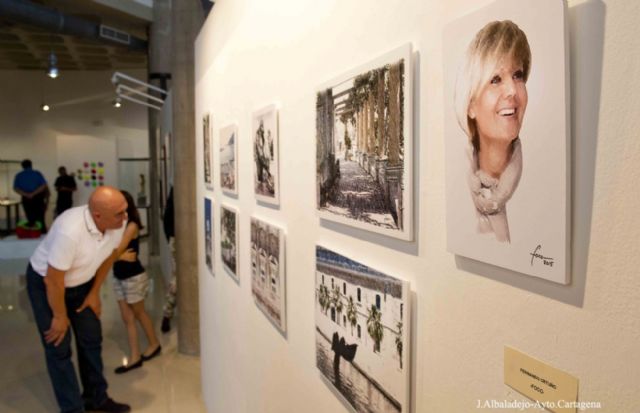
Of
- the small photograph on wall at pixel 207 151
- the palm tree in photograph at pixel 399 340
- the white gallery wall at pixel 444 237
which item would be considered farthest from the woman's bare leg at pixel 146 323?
the palm tree in photograph at pixel 399 340

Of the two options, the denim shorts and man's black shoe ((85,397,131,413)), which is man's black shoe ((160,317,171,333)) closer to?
the denim shorts

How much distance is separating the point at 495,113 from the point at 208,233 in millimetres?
2768

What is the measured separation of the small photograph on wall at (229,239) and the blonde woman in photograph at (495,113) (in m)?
1.80

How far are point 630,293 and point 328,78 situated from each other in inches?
38.4

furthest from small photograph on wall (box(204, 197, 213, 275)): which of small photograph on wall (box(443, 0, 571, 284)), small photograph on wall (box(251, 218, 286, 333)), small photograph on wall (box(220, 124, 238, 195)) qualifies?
small photograph on wall (box(443, 0, 571, 284))

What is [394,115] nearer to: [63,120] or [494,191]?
[494,191]

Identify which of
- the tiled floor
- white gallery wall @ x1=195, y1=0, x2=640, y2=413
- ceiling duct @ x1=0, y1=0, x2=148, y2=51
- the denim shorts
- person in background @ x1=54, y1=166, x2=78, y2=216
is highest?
ceiling duct @ x1=0, y1=0, x2=148, y2=51

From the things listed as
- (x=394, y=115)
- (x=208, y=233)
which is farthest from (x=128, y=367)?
→ (x=394, y=115)

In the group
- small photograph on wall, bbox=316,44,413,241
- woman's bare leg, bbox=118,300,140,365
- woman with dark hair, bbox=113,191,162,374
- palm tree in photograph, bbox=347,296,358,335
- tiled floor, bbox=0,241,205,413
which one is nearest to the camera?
small photograph on wall, bbox=316,44,413,241

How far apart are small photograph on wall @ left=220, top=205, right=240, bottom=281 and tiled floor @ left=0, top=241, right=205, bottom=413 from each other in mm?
1778

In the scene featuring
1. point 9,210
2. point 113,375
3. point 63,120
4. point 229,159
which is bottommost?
point 113,375

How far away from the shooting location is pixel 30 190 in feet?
36.8

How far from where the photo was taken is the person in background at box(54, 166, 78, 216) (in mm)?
12281

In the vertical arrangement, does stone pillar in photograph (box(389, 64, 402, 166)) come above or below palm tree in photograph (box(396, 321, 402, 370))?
above
